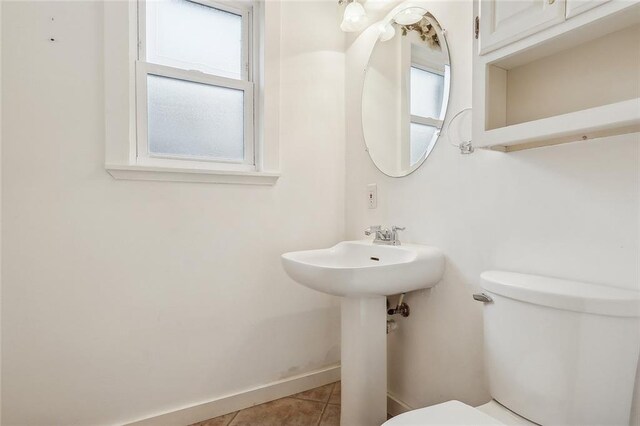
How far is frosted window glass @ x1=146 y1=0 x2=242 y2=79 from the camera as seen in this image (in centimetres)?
152

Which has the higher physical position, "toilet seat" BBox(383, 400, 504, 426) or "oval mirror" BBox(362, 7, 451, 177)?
"oval mirror" BBox(362, 7, 451, 177)

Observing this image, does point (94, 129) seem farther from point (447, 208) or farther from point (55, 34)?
point (447, 208)

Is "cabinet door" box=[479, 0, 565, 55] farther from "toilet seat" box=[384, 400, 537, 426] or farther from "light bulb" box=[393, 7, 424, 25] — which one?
"toilet seat" box=[384, 400, 537, 426]

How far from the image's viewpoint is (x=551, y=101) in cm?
97

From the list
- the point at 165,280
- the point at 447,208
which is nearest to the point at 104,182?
the point at 165,280

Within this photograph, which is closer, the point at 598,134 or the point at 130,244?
the point at 598,134

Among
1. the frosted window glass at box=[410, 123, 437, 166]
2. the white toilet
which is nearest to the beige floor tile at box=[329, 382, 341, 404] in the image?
the white toilet

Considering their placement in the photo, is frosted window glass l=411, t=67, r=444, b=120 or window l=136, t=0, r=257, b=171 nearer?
frosted window glass l=411, t=67, r=444, b=120

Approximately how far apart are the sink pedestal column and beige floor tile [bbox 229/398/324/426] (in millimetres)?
315

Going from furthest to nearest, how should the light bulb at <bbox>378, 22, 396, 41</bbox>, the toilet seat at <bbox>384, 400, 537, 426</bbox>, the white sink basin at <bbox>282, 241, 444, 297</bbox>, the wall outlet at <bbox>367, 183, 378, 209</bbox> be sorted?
the wall outlet at <bbox>367, 183, 378, 209</bbox>
the light bulb at <bbox>378, 22, 396, 41</bbox>
the white sink basin at <bbox>282, 241, 444, 297</bbox>
the toilet seat at <bbox>384, 400, 537, 426</bbox>

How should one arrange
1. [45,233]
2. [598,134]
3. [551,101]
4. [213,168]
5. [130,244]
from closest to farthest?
[598,134] < [551,101] < [45,233] < [130,244] < [213,168]

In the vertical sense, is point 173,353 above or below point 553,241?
below

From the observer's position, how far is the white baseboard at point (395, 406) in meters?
1.51

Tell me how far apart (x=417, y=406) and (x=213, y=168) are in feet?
4.57
